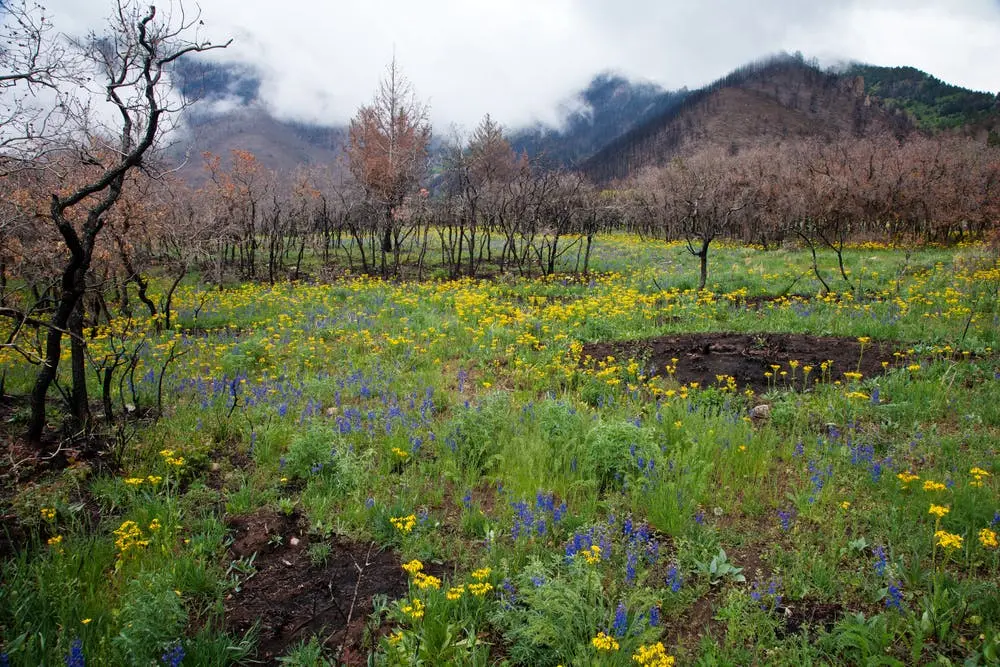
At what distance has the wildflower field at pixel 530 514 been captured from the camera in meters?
3.14

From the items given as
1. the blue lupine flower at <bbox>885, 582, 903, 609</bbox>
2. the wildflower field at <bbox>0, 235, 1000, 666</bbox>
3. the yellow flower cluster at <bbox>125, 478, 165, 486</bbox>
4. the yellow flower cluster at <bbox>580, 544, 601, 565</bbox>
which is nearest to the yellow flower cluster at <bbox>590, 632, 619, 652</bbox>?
the wildflower field at <bbox>0, 235, 1000, 666</bbox>

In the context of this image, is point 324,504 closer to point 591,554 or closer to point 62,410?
point 591,554

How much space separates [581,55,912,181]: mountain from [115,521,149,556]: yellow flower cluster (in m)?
143

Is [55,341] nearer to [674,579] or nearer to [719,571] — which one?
[674,579]

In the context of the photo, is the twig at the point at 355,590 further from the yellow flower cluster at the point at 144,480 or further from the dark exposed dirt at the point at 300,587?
the yellow flower cluster at the point at 144,480

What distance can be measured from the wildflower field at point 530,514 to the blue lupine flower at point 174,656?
12 centimetres

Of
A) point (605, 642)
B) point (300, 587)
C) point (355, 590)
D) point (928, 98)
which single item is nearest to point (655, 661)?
point (605, 642)

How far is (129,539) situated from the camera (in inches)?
153

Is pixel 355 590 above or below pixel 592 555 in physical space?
below

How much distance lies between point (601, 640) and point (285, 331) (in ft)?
34.6

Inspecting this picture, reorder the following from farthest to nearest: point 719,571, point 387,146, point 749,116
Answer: point 749,116
point 387,146
point 719,571

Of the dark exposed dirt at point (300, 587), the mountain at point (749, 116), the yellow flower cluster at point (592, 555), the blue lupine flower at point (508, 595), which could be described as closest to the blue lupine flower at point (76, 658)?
the dark exposed dirt at point (300, 587)

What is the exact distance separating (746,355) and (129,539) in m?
8.63

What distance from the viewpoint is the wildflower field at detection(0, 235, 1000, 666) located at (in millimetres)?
3141
